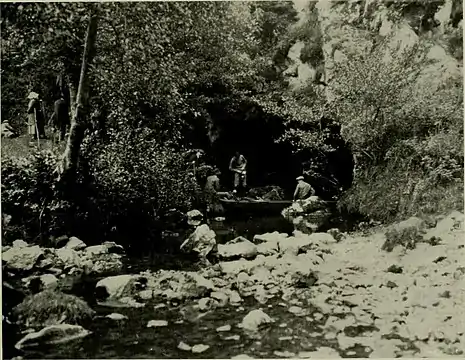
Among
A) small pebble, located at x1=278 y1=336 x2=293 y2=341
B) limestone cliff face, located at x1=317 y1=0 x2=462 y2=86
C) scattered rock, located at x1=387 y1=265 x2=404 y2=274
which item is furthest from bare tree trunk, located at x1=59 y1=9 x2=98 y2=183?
scattered rock, located at x1=387 y1=265 x2=404 y2=274

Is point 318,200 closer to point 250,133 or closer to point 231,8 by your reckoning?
point 250,133

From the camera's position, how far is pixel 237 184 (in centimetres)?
228

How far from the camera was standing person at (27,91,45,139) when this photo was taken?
2.19m

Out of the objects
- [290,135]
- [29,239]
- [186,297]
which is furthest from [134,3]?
[186,297]

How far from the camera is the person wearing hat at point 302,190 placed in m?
2.23

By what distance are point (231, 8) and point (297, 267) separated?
98cm

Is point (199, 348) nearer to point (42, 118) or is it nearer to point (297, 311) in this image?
point (297, 311)

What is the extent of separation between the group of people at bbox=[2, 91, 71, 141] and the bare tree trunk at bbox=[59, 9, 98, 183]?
0.12 ft

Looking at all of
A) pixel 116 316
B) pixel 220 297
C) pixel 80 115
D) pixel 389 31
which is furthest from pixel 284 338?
pixel 389 31

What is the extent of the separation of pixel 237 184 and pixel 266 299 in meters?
0.44

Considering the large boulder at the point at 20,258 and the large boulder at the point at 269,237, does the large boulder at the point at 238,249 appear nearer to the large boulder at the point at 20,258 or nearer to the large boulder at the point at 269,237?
the large boulder at the point at 269,237

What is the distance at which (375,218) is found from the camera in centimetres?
226

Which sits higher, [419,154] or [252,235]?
[419,154]

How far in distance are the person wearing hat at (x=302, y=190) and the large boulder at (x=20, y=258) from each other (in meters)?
0.97
